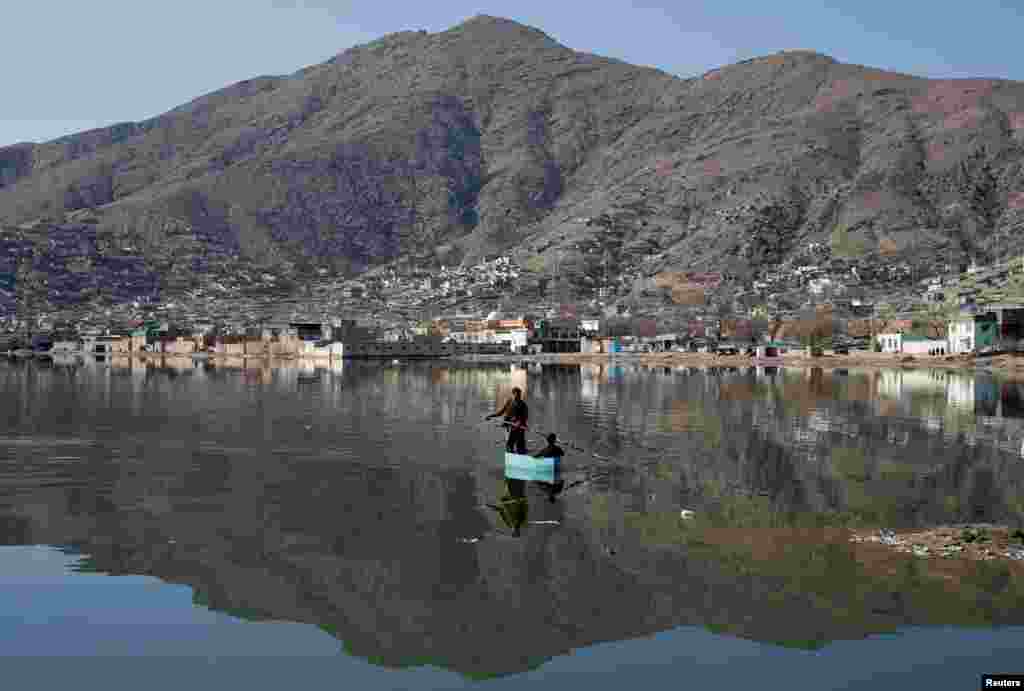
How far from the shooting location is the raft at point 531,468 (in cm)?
3728

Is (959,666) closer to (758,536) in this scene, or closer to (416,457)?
(758,536)

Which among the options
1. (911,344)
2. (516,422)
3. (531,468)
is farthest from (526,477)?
(911,344)

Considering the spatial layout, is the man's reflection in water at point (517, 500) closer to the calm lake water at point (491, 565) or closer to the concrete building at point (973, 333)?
the calm lake water at point (491, 565)

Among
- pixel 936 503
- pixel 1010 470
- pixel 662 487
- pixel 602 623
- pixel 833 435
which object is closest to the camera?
pixel 602 623

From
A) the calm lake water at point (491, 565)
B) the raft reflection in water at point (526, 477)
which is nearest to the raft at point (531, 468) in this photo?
the raft reflection in water at point (526, 477)

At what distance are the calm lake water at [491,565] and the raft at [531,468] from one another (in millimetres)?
1042

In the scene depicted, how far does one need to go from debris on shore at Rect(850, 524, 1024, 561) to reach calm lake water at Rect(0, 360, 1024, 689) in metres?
0.60

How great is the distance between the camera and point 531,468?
37.8 metres

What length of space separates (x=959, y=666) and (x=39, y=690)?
13476mm

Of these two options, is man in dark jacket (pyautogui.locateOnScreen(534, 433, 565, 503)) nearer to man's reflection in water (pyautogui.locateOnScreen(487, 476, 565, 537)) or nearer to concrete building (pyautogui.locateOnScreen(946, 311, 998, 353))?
man's reflection in water (pyautogui.locateOnScreen(487, 476, 565, 537))

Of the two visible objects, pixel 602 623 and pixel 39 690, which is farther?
pixel 602 623

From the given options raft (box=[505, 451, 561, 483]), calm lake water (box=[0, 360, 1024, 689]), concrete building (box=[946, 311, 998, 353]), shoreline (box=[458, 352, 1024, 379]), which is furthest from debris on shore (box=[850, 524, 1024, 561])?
concrete building (box=[946, 311, 998, 353])

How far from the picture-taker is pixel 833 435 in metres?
54.8

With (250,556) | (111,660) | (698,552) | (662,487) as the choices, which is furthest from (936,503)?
(111,660)
